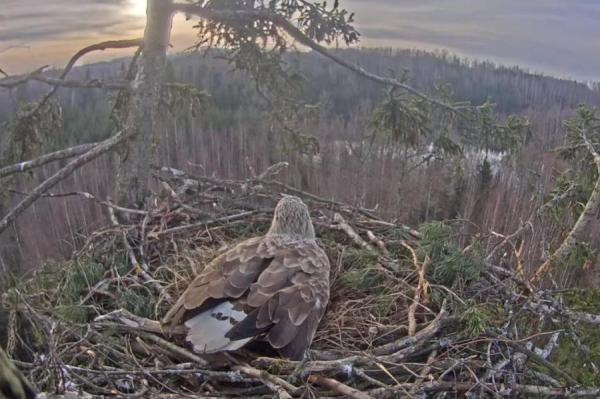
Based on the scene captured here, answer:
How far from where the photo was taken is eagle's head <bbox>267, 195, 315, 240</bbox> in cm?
446

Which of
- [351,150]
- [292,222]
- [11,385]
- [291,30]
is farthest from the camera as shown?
[351,150]

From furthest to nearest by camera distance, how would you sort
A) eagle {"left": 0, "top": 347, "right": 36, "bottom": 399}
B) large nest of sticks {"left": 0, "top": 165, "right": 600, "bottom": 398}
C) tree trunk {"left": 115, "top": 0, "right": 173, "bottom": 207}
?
tree trunk {"left": 115, "top": 0, "right": 173, "bottom": 207} → large nest of sticks {"left": 0, "top": 165, "right": 600, "bottom": 398} → eagle {"left": 0, "top": 347, "right": 36, "bottom": 399}

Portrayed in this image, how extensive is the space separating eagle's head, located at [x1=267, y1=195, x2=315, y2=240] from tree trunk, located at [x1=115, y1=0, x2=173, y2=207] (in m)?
1.77

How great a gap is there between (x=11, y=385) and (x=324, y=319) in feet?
10.1

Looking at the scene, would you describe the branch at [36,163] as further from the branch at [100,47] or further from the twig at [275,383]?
the twig at [275,383]

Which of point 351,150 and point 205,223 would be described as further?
point 351,150

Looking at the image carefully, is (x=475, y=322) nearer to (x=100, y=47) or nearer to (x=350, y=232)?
(x=350, y=232)

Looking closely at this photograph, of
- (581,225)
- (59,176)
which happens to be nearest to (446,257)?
(581,225)

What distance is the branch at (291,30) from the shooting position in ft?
18.9

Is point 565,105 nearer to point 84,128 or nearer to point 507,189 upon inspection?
point 507,189

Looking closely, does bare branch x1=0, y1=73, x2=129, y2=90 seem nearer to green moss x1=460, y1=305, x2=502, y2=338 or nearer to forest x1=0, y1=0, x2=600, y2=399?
forest x1=0, y1=0, x2=600, y2=399

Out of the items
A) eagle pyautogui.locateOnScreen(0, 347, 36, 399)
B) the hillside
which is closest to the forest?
eagle pyautogui.locateOnScreen(0, 347, 36, 399)

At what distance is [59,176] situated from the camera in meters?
5.16

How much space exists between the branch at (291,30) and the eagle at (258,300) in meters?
2.50
